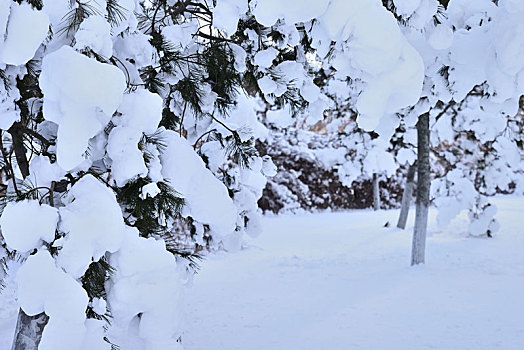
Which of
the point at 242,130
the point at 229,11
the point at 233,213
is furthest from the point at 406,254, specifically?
the point at 229,11

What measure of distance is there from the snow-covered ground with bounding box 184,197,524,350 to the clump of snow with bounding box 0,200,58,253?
2058 mm

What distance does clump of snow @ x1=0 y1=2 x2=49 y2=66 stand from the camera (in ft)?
4.86

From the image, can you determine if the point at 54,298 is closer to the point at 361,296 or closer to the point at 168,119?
the point at 168,119

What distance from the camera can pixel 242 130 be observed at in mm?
2814

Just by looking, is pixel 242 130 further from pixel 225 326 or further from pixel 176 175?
pixel 225 326

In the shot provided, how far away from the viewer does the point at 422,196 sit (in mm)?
5633

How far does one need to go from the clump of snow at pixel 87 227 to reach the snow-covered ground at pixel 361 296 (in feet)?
6.50

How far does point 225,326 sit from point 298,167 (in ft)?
27.4

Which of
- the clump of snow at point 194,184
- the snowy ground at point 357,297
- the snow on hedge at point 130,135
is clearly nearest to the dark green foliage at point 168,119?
the clump of snow at point 194,184

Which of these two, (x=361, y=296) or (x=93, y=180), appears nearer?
(x=93, y=180)

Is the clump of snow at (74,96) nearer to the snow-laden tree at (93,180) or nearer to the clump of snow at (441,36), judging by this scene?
the snow-laden tree at (93,180)

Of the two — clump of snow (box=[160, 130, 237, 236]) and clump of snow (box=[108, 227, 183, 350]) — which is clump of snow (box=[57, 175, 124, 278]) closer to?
clump of snow (box=[108, 227, 183, 350])

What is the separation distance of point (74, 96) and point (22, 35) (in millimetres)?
232

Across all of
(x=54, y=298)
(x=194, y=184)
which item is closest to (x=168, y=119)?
(x=194, y=184)
